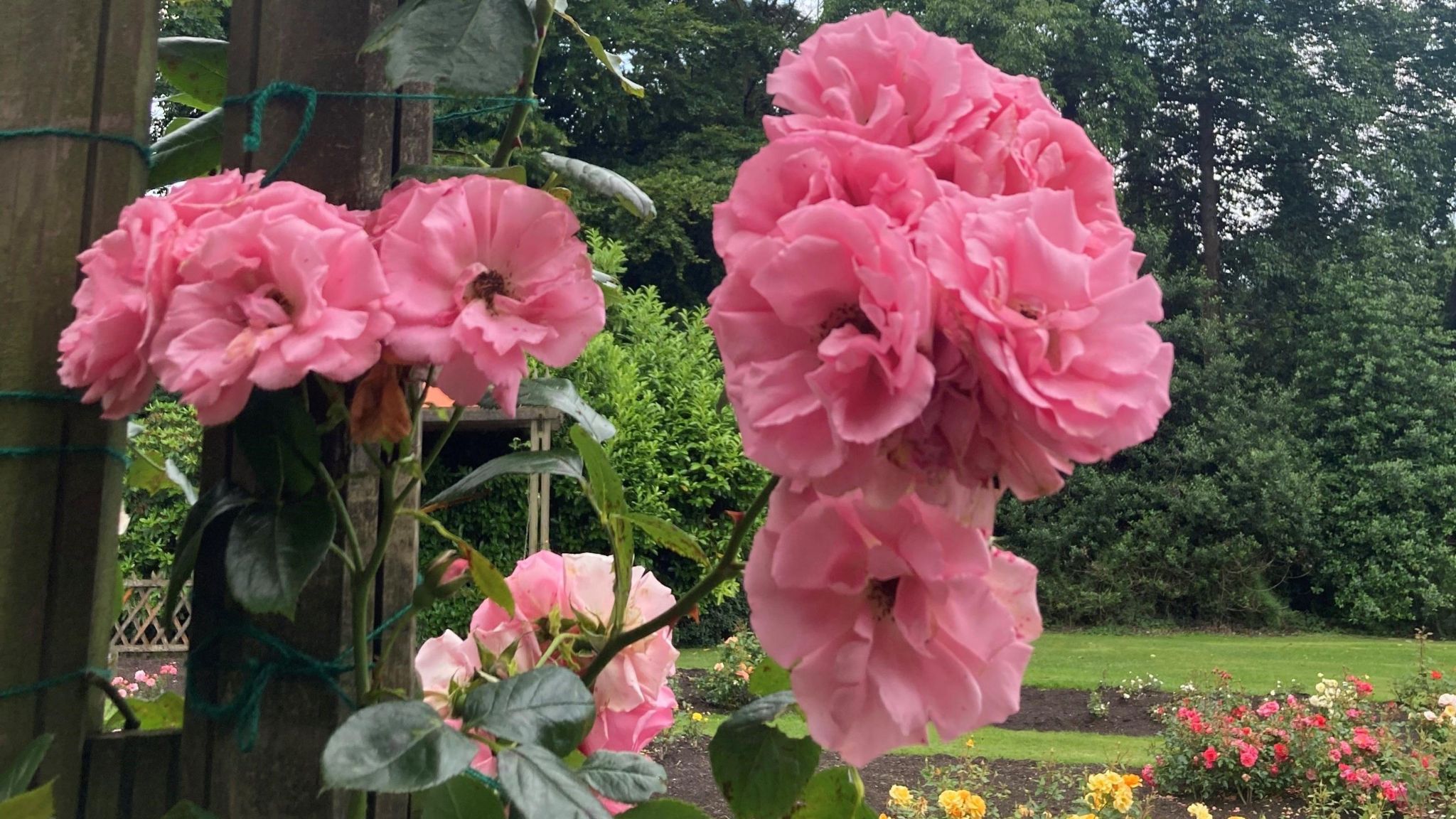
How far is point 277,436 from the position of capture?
0.46m

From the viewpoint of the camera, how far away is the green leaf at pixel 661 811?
1.64 feet

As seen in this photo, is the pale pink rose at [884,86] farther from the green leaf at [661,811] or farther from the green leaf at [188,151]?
the green leaf at [188,151]

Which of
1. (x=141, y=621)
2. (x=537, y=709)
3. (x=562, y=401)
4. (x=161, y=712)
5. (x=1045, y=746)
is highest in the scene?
(x=562, y=401)

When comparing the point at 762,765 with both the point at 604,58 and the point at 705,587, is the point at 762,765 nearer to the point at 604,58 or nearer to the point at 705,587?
the point at 705,587

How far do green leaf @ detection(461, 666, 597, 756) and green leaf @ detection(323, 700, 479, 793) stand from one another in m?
0.03

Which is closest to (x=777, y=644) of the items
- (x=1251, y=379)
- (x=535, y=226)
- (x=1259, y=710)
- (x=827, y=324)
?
(x=827, y=324)

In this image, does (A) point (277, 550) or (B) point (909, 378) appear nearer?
(B) point (909, 378)

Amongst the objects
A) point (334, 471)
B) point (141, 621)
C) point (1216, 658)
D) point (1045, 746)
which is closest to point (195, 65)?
point (334, 471)

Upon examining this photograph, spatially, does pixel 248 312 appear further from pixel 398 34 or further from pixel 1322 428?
pixel 1322 428

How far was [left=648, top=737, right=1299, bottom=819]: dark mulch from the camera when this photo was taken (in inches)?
154

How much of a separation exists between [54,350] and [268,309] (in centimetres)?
27

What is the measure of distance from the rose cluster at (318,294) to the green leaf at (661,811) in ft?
0.67

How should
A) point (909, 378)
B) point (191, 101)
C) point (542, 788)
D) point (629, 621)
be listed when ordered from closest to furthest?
point (909, 378) → point (542, 788) → point (629, 621) → point (191, 101)

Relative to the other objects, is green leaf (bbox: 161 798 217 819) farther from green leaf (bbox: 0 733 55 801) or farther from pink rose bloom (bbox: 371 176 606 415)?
pink rose bloom (bbox: 371 176 606 415)
